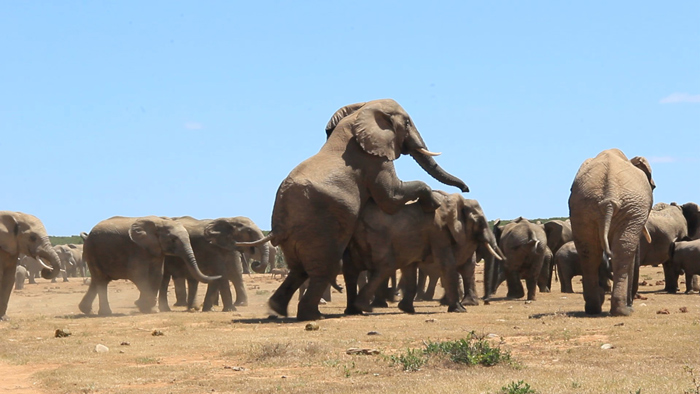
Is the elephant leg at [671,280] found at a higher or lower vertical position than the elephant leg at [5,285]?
higher

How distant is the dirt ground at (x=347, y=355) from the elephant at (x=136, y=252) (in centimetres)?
460

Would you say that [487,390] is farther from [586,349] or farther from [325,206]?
[325,206]

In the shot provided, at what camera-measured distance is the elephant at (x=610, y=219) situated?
14.5 metres

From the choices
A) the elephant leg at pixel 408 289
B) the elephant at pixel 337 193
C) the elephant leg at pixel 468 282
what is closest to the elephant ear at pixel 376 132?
the elephant at pixel 337 193

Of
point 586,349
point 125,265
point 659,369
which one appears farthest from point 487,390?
point 125,265

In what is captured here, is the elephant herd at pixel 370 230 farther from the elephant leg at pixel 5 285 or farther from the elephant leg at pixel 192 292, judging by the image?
the elephant leg at pixel 192 292

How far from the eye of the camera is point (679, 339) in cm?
1096

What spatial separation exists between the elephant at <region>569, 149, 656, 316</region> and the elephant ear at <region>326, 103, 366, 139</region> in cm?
416

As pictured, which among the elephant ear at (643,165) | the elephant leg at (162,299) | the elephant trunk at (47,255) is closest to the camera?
the elephant ear at (643,165)

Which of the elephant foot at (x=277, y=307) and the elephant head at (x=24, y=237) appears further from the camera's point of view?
the elephant head at (x=24, y=237)

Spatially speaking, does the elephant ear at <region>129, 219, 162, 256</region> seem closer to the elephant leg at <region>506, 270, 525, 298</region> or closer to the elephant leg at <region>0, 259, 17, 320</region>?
the elephant leg at <region>0, 259, 17, 320</region>

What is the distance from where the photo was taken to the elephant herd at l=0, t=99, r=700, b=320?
1488 cm

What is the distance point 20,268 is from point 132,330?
94.4 feet

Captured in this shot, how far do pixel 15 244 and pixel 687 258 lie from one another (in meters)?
15.0
